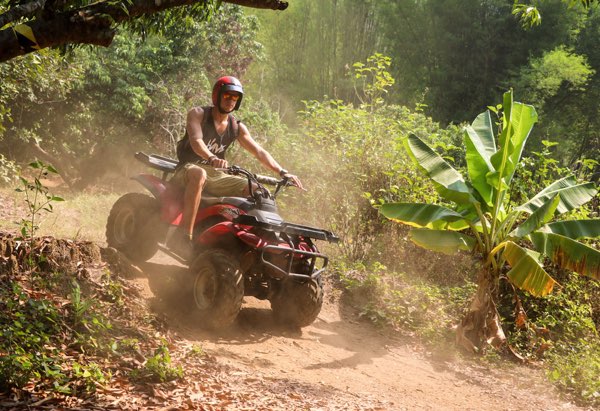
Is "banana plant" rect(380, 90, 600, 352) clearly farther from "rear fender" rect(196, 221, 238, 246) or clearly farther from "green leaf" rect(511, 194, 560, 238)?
"rear fender" rect(196, 221, 238, 246)

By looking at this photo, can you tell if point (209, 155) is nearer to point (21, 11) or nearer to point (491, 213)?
point (21, 11)

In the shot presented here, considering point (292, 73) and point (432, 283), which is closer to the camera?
point (432, 283)

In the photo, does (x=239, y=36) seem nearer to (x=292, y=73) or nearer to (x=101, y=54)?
(x=101, y=54)

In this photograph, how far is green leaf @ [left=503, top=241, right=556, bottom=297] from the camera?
7.54m

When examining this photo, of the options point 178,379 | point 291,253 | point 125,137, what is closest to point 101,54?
point 125,137

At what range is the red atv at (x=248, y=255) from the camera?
6.62 meters

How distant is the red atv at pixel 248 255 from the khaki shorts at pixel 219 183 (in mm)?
130

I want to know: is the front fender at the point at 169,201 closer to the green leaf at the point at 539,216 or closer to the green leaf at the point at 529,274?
the green leaf at the point at 529,274

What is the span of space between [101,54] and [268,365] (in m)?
14.7

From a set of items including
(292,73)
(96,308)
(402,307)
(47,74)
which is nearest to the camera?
(96,308)

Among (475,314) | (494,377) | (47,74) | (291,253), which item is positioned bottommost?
(494,377)

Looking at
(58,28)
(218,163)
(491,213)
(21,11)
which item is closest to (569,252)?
(491,213)

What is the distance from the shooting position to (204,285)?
6918 mm

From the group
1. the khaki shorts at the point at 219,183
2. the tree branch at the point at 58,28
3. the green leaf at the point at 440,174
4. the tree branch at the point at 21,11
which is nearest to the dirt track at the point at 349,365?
the khaki shorts at the point at 219,183
